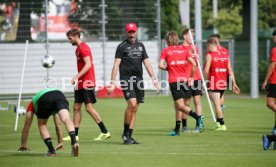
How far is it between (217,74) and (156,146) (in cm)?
451

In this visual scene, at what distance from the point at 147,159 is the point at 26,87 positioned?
22.7 m

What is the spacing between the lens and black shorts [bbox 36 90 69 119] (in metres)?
14.5

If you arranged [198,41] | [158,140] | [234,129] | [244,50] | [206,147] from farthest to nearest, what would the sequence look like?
[244,50], [198,41], [234,129], [158,140], [206,147]

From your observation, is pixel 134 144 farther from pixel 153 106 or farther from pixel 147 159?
pixel 153 106

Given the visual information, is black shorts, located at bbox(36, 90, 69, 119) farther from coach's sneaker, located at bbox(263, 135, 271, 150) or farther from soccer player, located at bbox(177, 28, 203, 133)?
soccer player, located at bbox(177, 28, 203, 133)

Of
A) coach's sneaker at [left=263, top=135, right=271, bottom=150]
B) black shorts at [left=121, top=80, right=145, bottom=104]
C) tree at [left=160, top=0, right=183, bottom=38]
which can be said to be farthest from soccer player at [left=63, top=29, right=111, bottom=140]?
tree at [left=160, top=0, right=183, bottom=38]

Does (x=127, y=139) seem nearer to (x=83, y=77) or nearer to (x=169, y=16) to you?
(x=83, y=77)

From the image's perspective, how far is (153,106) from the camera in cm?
3042

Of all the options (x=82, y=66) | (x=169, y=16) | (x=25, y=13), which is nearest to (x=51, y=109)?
(x=82, y=66)

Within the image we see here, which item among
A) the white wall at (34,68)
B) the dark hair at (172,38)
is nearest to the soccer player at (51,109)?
the dark hair at (172,38)

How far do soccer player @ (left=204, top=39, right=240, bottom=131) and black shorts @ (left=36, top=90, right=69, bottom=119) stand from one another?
6.29 metres

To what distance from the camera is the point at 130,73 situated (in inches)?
689

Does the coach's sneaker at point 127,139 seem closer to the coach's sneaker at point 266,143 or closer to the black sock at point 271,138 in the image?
the coach's sneaker at point 266,143

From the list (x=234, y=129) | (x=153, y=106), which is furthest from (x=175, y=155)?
(x=153, y=106)
